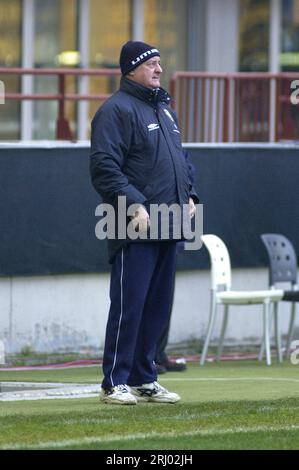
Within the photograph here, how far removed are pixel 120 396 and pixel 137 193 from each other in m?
1.29

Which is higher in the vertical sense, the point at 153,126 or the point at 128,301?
the point at 153,126

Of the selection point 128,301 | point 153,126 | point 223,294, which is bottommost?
point 223,294

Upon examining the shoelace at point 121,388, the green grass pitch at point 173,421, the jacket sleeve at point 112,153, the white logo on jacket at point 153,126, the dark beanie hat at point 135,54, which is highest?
the dark beanie hat at point 135,54

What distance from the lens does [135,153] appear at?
30.8 ft

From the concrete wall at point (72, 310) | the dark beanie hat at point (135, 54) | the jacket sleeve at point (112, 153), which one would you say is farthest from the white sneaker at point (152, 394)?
the concrete wall at point (72, 310)

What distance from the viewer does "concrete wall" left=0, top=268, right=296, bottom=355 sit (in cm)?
1398

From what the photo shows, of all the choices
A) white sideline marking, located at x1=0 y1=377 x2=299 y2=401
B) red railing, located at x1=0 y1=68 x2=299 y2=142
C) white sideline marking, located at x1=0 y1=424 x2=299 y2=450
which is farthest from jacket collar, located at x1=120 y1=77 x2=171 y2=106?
red railing, located at x1=0 y1=68 x2=299 y2=142

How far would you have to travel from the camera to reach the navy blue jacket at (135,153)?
9219mm

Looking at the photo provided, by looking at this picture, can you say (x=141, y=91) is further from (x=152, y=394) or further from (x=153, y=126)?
(x=152, y=394)

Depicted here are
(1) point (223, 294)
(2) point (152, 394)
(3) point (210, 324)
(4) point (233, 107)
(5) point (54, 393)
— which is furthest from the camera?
(4) point (233, 107)

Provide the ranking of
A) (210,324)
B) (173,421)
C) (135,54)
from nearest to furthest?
(173,421) < (135,54) < (210,324)

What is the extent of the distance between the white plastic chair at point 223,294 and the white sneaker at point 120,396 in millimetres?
4545

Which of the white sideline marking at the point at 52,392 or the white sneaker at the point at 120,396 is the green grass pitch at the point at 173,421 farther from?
the white sideline marking at the point at 52,392

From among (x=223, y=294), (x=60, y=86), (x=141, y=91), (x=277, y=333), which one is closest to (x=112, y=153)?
(x=141, y=91)
